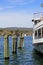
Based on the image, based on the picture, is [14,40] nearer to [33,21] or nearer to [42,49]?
[33,21]

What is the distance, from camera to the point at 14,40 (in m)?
43.4

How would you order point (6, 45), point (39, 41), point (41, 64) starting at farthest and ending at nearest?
point (39, 41)
point (6, 45)
point (41, 64)

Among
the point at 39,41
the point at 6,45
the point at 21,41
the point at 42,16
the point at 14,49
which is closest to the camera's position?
the point at 6,45

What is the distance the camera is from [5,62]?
105 feet

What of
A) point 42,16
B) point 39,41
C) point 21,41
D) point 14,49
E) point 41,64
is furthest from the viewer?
point 21,41

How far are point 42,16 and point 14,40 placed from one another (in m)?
7.19

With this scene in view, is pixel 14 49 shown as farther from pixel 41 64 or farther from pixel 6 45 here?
pixel 41 64

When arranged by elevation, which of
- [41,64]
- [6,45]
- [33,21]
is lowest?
[41,64]

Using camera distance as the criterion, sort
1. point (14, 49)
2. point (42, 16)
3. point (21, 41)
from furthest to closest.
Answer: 1. point (21, 41)
2. point (14, 49)
3. point (42, 16)

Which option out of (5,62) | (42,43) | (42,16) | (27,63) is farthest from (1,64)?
(42,16)

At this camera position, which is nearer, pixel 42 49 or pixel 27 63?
pixel 27 63

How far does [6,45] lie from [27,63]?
3.56 meters

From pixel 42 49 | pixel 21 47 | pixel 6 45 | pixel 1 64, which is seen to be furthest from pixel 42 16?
pixel 21 47

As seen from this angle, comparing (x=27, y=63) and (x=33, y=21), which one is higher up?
(x=33, y=21)
